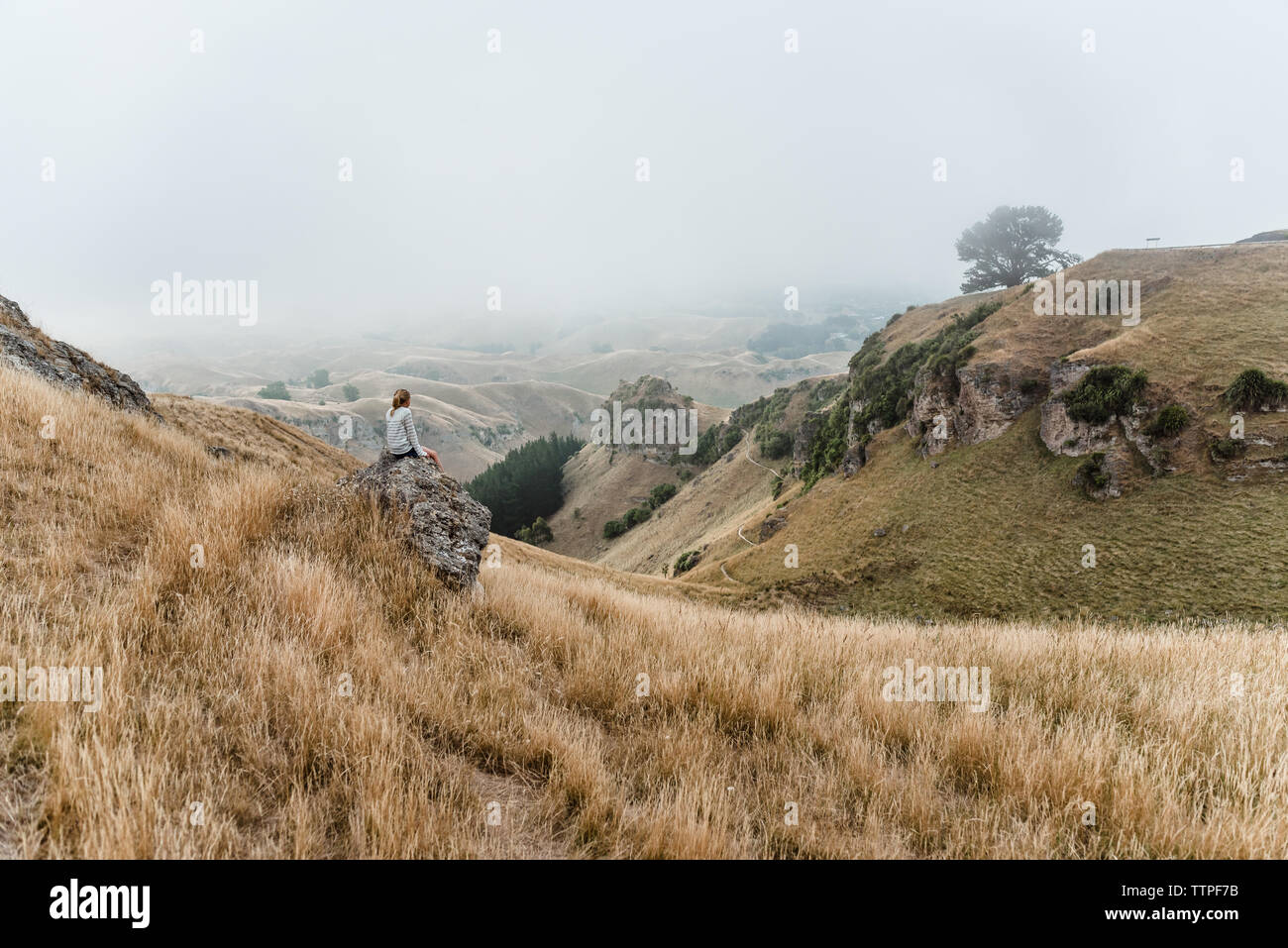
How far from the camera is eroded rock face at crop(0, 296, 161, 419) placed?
10148 millimetres

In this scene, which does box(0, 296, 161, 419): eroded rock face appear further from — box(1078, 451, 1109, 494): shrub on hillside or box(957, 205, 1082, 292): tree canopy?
box(957, 205, 1082, 292): tree canopy

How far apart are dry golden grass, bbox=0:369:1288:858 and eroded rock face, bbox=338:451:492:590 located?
34 centimetres

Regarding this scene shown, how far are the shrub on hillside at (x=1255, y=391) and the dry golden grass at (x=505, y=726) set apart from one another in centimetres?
4155

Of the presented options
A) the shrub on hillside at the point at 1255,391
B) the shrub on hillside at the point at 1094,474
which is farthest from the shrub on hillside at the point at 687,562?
the shrub on hillside at the point at 1255,391

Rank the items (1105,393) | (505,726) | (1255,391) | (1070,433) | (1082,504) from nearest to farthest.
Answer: (505,726), (1255,391), (1082,504), (1105,393), (1070,433)

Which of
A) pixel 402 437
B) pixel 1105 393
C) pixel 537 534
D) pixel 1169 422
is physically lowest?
pixel 537 534

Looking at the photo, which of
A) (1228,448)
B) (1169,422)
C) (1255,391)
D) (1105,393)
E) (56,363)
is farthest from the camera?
(1105,393)

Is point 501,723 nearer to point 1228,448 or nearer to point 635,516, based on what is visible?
point 1228,448

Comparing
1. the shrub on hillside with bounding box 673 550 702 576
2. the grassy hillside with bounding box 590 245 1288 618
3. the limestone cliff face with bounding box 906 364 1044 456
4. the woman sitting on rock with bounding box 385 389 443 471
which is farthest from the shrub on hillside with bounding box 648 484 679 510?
the woman sitting on rock with bounding box 385 389 443 471

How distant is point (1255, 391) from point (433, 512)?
4830 cm

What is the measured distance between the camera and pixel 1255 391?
3161cm

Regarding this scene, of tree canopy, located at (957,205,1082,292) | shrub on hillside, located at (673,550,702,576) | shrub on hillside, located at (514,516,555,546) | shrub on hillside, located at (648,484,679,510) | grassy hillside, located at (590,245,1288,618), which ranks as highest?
tree canopy, located at (957,205,1082,292)

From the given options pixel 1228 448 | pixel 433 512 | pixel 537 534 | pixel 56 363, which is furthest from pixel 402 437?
pixel 537 534

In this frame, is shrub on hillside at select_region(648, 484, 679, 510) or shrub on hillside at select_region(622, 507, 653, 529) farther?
shrub on hillside at select_region(648, 484, 679, 510)
